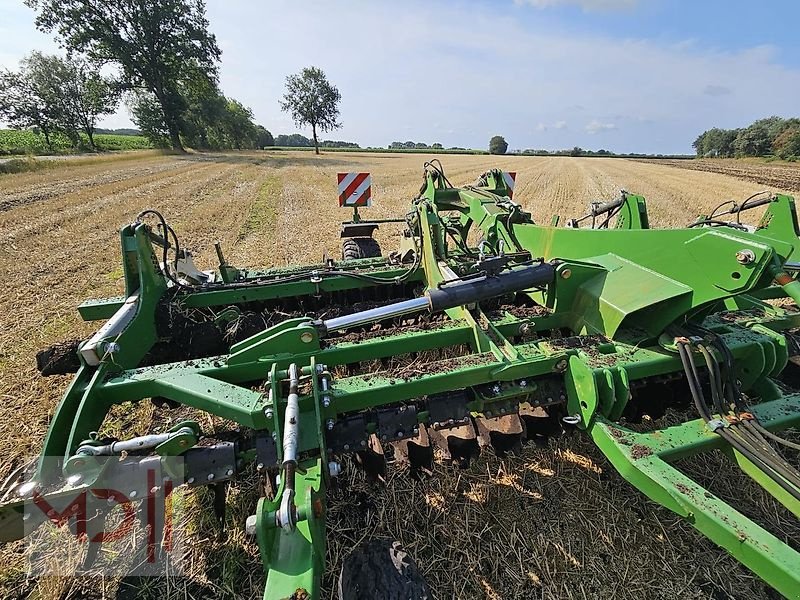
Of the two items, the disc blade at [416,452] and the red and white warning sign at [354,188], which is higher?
the red and white warning sign at [354,188]

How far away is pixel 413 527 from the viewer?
99.1 inches

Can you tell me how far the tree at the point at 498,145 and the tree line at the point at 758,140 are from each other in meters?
34.3

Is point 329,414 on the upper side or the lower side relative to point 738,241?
lower

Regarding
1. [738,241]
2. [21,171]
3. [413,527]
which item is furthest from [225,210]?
[21,171]

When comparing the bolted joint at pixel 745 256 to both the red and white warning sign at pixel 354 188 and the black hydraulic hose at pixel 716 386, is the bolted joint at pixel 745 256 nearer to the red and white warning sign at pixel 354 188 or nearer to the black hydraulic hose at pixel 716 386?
the black hydraulic hose at pixel 716 386

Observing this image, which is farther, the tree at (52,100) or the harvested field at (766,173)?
the tree at (52,100)

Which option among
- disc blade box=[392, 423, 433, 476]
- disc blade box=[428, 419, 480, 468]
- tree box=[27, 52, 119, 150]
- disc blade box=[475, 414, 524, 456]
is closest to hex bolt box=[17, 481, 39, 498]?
disc blade box=[392, 423, 433, 476]

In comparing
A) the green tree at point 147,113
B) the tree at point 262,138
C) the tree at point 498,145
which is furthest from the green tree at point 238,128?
the tree at point 498,145

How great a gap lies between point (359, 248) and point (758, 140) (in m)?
72.9

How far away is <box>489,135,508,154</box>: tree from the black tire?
80.6 metres

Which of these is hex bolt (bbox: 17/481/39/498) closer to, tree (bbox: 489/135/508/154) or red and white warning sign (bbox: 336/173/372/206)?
red and white warning sign (bbox: 336/173/372/206)

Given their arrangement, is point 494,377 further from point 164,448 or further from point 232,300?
point 232,300

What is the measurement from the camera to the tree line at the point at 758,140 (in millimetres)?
46125

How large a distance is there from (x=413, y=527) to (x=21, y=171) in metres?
30.1
